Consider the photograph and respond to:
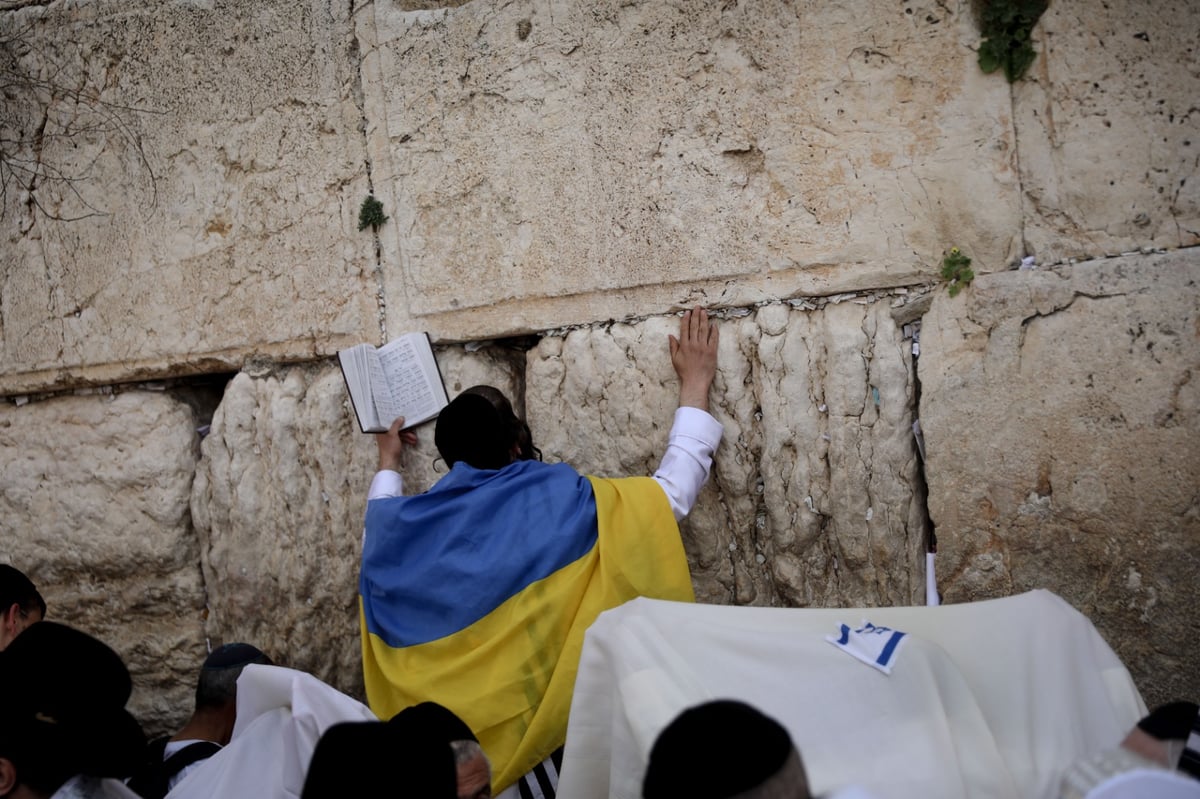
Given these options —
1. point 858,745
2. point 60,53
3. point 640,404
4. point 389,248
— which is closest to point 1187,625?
point 858,745

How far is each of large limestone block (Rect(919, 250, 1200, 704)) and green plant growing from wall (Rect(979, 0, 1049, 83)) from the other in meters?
0.55

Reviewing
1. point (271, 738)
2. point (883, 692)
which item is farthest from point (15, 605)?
point (883, 692)

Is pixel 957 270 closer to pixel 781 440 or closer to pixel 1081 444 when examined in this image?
pixel 1081 444

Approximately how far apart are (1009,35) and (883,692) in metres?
1.77

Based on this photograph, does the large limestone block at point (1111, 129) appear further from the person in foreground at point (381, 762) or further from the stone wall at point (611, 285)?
the person in foreground at point (381, 762)

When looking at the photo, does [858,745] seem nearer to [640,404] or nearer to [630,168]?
[640,404]

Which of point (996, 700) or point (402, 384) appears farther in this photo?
point (402, 384)

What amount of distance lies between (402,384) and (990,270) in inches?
73.6

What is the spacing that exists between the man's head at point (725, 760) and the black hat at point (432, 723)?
1.41 feet

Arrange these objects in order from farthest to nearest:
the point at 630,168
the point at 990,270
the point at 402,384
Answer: the point at 402,384 < the point at 630,168 < the point at 990,270

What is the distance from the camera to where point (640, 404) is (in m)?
3.02

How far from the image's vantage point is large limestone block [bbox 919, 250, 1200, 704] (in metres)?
2.45

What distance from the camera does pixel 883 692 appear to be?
Answer: 183 cm

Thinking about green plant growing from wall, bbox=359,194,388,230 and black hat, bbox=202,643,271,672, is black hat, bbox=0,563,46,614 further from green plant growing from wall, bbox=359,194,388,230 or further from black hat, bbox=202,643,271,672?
green plant growing from wall, bbox=359,194,388,230
